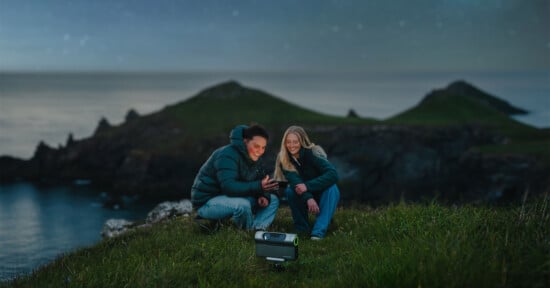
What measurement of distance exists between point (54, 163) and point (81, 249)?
230 ft

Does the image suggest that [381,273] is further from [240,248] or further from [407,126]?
[407,126]

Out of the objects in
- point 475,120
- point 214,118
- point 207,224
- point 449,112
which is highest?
point 449,112

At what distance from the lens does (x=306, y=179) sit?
1045cm

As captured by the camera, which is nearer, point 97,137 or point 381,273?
point 381,273

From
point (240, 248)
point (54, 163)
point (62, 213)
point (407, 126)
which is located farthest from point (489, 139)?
point (240, 248)

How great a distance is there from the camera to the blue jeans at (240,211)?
33.0ft

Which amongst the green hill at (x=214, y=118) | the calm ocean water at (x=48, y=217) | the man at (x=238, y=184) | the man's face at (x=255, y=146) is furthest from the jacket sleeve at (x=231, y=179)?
the green hill at (x=214, y=118)

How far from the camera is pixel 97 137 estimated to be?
7962 centimetres

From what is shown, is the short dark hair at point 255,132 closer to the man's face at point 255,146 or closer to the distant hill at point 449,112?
the man's face at point 255,146

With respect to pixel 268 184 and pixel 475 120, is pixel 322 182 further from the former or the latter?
pixel 475 120

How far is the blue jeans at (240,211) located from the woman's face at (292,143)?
1.19 metres

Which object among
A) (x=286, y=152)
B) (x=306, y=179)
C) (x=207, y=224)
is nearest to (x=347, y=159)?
(x=306, y=179)

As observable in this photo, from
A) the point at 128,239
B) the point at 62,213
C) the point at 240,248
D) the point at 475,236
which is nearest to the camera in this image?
the point at 475,236

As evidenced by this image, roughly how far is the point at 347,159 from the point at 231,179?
56604 millimetres
